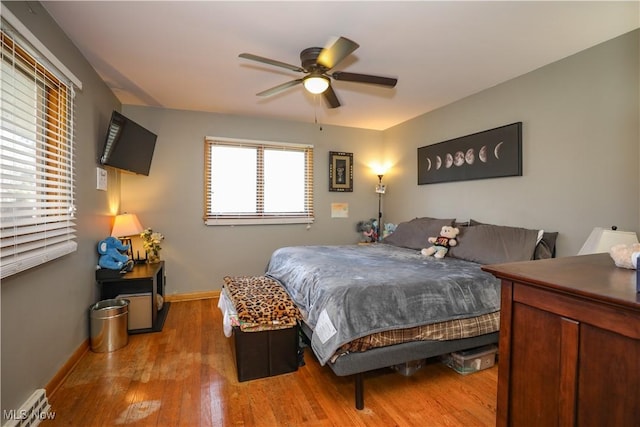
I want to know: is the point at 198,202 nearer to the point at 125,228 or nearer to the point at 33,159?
the point at 125,228

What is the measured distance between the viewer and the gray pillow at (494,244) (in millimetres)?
2562

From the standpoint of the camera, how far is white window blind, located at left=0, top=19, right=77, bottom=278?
1.58m

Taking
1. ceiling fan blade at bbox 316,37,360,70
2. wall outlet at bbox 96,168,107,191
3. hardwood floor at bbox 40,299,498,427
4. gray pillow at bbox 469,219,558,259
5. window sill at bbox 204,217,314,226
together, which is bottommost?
hardwood floor at bbox 40,299,498,427

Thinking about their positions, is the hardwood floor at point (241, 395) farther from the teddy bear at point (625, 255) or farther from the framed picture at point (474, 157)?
the framed picture at point (474, 157)

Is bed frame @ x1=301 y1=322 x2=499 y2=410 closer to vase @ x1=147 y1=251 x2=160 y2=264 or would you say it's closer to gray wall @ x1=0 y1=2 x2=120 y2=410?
gray wall @ x1=0 y1=2 x2=120 y2=410

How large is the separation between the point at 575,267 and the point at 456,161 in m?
2.65

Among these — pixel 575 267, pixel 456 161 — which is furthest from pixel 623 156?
pixel 575 267

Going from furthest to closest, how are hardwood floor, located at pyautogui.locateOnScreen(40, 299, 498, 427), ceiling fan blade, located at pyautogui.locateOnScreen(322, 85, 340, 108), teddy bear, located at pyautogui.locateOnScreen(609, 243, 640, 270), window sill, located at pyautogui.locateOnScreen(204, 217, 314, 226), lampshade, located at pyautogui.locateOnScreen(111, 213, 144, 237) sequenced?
window sill, located at pyautogui.locateOnScreen(204, 217, 314, 226)
lampshade, located at pyautogui.locateOnScreen(111, 213, 144, 237)
ceiling fan blade, located at pyautogui.locateOnScreen(322, 85, 340, 108)
hardwood floor, located at pyautogui.locateOnScreen(40, 299, 498, 427)
teddy bear, located at pyautogui.locateOnScreen(609, 243, 640, 270)

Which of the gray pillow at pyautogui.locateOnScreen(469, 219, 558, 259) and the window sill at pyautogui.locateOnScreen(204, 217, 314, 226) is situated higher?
the window sill at pyautogui.locateOnScreen(204, 217, 314, 226)

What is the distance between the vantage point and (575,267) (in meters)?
1.16

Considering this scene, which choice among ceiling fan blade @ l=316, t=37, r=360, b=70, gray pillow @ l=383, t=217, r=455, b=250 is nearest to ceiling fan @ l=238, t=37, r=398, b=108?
ceiling fan blade @ l=316, t=37, r=360, b=70

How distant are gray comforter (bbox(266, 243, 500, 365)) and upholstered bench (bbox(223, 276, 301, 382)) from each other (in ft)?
0.55

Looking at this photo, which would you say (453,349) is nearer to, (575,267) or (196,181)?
(575,267)

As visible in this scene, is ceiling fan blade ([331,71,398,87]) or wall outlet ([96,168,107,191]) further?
wall outlet ([96,168,107,191])
